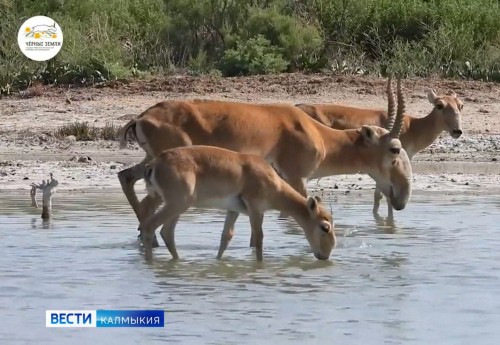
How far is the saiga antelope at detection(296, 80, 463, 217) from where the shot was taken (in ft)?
47.0

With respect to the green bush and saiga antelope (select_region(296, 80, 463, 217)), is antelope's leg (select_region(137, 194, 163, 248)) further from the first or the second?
→ the green bush

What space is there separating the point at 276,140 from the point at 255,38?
410 inches

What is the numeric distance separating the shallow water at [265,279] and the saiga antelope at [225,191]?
331mm

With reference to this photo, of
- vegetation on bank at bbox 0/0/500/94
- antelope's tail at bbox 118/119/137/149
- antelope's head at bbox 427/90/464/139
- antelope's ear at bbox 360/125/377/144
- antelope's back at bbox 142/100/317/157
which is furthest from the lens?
vegetation on bank at bbox 0/0/500/94

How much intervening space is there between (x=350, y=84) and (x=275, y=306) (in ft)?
36.7

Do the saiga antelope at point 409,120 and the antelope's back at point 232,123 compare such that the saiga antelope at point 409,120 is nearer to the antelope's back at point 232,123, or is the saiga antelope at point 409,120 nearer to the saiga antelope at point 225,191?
the antelope's back at point 232,123

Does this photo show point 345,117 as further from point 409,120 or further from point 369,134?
point 369,134

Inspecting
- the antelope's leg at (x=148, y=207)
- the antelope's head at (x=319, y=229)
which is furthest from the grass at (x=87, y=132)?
the antelope's head at (x=319, y=229)

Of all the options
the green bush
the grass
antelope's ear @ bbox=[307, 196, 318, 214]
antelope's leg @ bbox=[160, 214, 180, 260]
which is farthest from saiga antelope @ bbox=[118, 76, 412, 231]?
the green bush

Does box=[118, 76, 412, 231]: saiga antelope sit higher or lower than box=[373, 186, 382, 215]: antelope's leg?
higher

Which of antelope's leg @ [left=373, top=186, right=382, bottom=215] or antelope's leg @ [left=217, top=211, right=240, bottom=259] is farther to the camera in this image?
antelope's leg @ [left=373, top=186, right=382, bottom=215]

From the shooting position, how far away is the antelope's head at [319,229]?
10.4m

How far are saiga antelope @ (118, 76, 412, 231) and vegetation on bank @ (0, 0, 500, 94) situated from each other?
8490 mm

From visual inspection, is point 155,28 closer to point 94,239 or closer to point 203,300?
point 94,239
